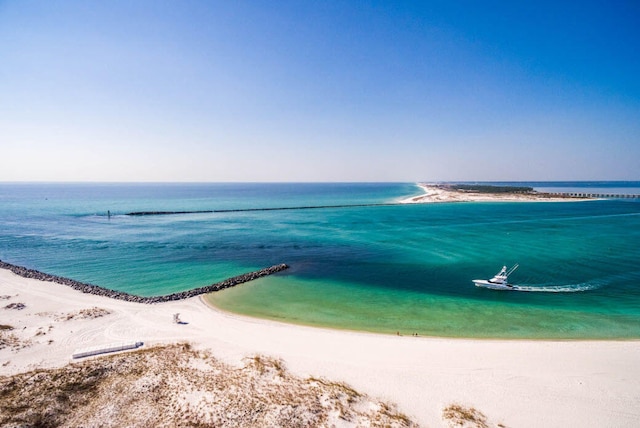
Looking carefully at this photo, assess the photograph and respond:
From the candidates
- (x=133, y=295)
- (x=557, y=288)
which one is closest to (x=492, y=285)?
(x=557, y=288)

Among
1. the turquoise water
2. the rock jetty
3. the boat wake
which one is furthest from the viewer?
the boat wake

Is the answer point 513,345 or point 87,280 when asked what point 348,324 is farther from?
point 87,280

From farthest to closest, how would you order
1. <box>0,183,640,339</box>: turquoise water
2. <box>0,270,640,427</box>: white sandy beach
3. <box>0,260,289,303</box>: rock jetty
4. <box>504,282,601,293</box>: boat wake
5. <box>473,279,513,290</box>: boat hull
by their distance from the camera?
<box>473,279,513,290</box>: boat hull → <box>504,282,601,293</box>: boat wake → <box>0,260,289,303</box>: rock jetty → <box>0,183,640,339</box>: turquoise water → <box>0,270,640,427</box>: white sandy beach

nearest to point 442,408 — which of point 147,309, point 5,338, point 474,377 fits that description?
point 474,377

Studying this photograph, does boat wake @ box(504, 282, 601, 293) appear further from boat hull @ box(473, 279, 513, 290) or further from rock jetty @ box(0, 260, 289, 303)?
rock jetty @ box(0, 260, 289, 303)

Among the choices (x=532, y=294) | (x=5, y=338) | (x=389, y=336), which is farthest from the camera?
(x=532, y=294)

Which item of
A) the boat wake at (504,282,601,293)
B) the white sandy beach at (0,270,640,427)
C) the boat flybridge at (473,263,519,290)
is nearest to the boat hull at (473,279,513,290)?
the boat flybridge at (473,263,519,290)

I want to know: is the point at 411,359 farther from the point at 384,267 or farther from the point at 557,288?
the point at 557,288
